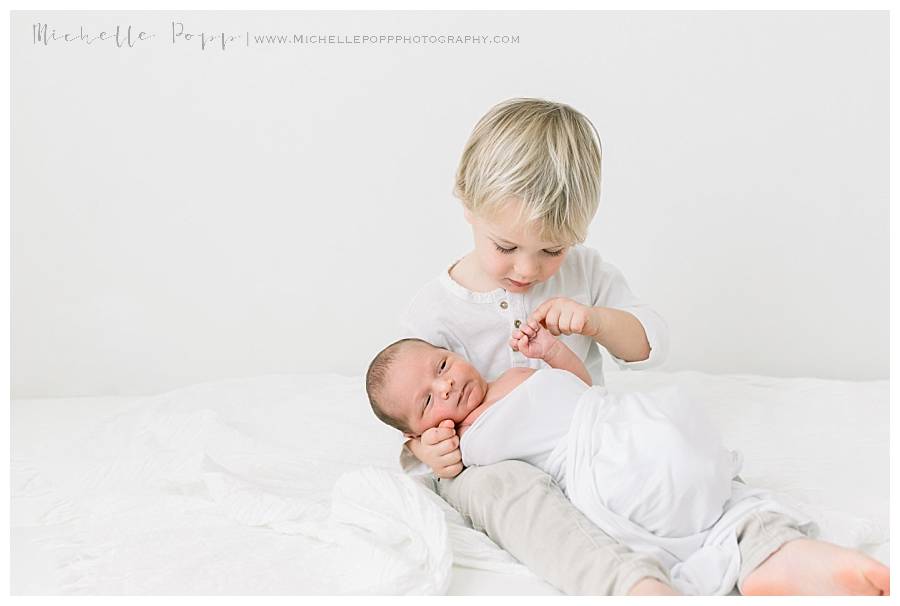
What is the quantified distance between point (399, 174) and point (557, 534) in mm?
1242

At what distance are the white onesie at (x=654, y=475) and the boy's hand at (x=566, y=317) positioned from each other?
16cm

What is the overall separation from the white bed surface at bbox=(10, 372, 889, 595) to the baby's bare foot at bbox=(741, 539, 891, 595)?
8.2 inches

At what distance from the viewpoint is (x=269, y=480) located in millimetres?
1597

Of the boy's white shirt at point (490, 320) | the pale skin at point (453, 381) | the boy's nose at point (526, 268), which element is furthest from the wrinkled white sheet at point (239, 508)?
the boy's nose at point (526, 268)

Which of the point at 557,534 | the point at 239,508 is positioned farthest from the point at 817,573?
the point at 239,508

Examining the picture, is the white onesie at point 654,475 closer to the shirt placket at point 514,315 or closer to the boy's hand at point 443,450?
the boy's hand at point 443,450

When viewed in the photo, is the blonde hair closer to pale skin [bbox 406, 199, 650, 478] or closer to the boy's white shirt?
pale skin [bbox 406, 199, 650, 478]

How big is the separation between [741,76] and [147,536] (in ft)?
5.33

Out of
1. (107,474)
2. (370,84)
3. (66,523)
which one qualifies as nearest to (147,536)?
(66,523)

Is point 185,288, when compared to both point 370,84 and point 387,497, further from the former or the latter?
point 387,497

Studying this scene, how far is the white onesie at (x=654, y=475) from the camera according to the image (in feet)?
3.98

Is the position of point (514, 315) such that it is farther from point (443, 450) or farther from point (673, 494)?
point (673, 494)

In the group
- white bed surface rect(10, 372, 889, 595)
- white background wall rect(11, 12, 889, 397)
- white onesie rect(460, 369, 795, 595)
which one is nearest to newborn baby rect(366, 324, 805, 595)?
white onesie rect(460, 369, 795, 595)

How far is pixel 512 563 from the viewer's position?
1266mm
